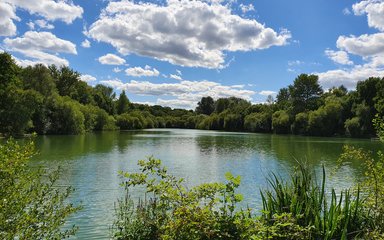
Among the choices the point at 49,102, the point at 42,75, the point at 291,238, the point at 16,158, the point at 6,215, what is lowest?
the point at 291,238

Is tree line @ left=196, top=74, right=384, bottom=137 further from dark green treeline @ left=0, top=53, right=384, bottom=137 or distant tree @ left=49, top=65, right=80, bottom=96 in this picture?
distant tree @ left=49, top=65, right=80, bottom=96

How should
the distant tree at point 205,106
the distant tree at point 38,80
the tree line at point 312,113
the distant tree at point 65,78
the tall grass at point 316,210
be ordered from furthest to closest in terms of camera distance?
1. the distant tree at point 205,106
2. the distant tree at point 65,78
3. the tree line at point 312,113
4. the distant tree at point 38,80
5. the tall grass at point 316,210

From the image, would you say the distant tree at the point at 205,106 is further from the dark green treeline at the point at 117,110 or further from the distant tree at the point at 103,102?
the distant tree at the point at 103,102

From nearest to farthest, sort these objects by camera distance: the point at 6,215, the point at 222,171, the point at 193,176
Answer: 1. the point at 6,215
2. the point at 193,176
3. the point at 222,171

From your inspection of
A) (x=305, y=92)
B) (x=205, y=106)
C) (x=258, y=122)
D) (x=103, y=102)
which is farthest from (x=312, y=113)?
(x=205, y=106)

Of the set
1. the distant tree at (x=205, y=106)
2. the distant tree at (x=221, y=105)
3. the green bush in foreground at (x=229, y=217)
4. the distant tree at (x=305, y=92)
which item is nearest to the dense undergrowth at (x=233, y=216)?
the green bush in foreground at (x=229, y=217)

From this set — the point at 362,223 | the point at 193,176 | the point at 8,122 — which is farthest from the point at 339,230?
the point at 8,122

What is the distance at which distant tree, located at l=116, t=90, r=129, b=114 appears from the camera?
124 m

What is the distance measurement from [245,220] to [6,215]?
10.3ft

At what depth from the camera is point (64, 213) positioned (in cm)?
504

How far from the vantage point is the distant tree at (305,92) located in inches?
3799

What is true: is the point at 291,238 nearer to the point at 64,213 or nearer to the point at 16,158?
the point at 64,213

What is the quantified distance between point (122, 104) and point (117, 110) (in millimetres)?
3053

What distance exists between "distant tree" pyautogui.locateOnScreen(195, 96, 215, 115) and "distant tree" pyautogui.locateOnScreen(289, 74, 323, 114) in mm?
78309
